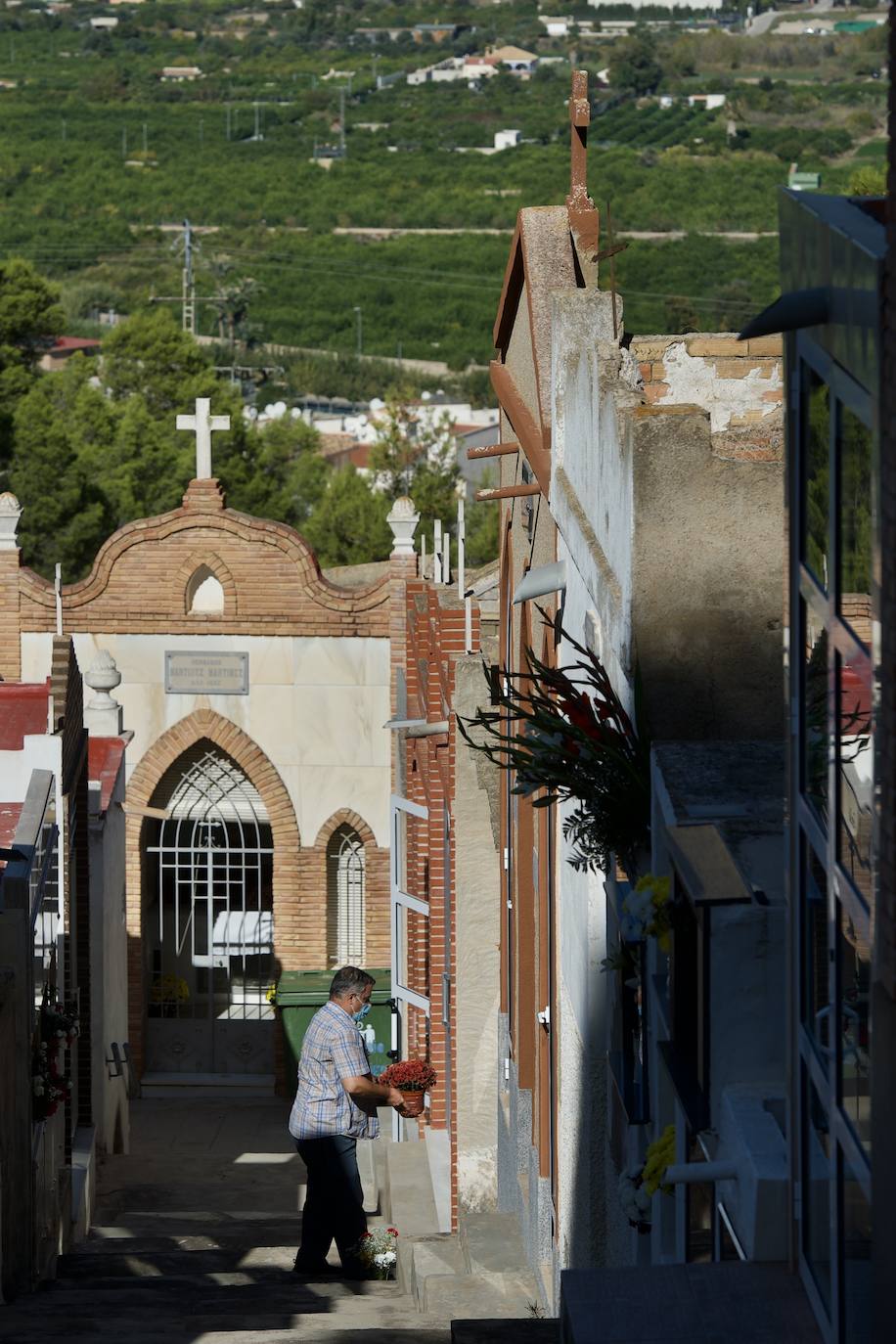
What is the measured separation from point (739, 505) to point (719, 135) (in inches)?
3099

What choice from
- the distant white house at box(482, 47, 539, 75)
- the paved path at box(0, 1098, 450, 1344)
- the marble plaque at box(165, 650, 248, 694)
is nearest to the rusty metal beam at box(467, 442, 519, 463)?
the paved path at box(0, 1098, 450, 1344)

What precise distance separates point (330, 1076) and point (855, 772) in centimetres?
670

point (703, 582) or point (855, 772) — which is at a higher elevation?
point (703, 582)

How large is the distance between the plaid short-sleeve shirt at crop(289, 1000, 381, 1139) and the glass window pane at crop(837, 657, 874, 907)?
6246mm

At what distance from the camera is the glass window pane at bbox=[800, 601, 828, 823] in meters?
3.80

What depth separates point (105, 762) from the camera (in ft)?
51.5

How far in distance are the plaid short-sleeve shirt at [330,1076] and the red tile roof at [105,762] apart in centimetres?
496

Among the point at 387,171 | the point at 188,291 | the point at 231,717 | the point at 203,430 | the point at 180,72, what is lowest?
the point at 231,717

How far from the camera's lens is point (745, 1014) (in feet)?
15.9

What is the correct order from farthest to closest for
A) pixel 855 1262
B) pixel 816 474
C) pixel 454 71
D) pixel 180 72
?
pixel 454 71, pixel 180 72, pixel 816 474, pixel 855 1262

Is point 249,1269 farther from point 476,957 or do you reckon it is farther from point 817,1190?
point 817,1190

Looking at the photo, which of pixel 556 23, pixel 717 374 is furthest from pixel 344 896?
pixel 556 23

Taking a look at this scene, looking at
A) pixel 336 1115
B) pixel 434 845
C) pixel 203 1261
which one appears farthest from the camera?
pixel 434 845

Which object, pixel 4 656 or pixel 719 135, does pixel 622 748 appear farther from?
pixel 719 135
